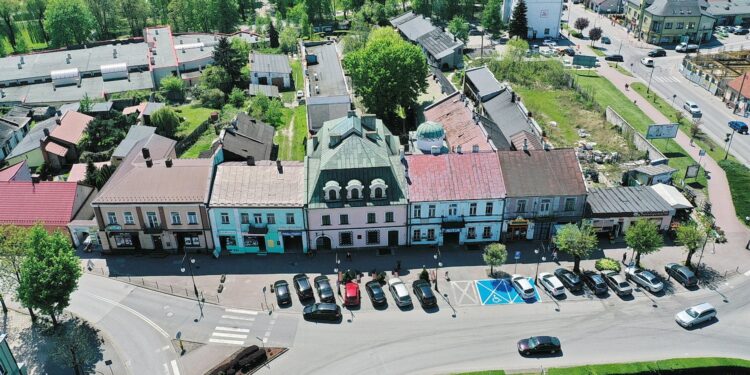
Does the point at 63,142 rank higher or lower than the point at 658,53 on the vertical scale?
lower

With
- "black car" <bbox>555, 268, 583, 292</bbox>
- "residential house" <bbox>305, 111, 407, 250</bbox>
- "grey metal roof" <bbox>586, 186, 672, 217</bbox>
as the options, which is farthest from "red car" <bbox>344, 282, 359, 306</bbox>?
"grey metal roof" <bbox>586, 186, 672, 217</bbox>

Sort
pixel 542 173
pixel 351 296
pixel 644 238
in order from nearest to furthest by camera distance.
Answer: pixel 351 296
pixel 644 238
pixel 542 173

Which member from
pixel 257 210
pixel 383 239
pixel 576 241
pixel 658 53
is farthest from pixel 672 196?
pixel 658 53

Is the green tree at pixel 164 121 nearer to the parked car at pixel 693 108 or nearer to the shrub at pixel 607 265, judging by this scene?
the shrub at pixel 607 265

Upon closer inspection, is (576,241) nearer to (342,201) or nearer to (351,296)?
(351,296)

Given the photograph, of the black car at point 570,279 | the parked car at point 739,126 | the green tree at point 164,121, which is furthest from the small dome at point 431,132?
the parked car at point 739,126

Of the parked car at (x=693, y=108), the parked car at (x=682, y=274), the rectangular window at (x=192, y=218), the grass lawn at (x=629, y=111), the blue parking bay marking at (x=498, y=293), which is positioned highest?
the rectangular window at (x=192, y=218)
